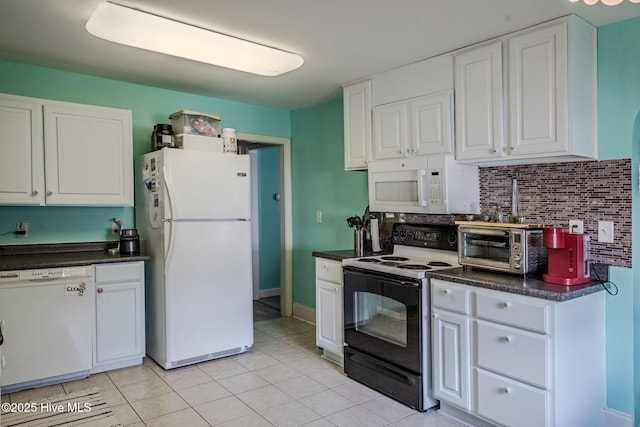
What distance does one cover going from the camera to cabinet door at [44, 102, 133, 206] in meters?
3.23

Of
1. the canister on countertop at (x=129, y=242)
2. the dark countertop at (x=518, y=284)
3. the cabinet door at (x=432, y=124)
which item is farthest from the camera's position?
the canister on countertop at (x=129, y=242)

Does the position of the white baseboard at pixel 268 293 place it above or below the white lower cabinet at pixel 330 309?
below

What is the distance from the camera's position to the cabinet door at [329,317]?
3.41 meters

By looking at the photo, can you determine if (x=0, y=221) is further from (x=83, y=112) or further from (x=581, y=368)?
(x=581, y=368)

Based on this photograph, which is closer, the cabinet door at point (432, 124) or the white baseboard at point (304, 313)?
the cabinet door at point (432, 124)

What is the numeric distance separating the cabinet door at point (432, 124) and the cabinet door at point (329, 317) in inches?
48.0

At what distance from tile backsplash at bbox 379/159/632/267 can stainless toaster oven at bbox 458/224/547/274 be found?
1.01 ft

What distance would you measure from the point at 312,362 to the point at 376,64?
2348mm

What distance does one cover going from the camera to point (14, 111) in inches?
121

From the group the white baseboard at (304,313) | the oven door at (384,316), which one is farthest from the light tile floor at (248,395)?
the white baseboard at (304,313)

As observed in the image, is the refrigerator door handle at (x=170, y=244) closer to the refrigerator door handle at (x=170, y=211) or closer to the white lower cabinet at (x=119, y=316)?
the refrigerator door handle at (x=170, y=211)

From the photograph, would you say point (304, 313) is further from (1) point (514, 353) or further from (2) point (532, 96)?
(2) point (532, 96)

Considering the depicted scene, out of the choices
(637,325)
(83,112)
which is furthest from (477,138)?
(83,112)

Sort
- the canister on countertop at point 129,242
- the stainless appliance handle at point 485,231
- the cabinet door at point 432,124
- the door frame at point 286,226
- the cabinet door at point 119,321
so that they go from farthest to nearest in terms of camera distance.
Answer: the door frame at point 286,226 < the canister on countertop at point 129,242 < the cabinet door at point 119,321 < the cabinet door at point 432,124 < the stainless appliance handle at point 485,231
